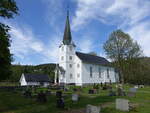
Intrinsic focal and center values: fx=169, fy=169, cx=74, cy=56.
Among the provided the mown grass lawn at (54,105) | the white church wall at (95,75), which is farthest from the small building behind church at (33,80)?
the mown grass lawn at (54,105)

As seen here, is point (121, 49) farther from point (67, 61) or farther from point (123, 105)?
point (123, 105)

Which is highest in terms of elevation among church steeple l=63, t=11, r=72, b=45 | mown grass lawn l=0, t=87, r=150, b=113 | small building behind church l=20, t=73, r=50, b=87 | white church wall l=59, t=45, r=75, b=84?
church steeple l=63, t=11, r=72, b=45

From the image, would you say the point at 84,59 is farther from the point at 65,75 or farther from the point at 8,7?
the point at 8,7

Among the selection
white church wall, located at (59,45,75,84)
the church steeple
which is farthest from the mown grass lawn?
the church steeple

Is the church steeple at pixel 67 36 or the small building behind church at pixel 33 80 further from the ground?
the church steeple at pixel 67 36

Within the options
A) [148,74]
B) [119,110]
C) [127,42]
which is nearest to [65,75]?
[127,42]

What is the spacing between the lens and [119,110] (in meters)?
12.7

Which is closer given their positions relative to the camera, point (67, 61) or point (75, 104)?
point (75, 104)

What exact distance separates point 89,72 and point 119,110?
44.4 meters

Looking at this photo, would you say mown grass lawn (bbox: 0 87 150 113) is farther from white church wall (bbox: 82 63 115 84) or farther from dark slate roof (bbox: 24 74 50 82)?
dark slate roof (bbox: 24 74 50 82)

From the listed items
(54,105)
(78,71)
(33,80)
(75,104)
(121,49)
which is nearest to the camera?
(54,105)

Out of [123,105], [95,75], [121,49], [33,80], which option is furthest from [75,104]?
[33,80]

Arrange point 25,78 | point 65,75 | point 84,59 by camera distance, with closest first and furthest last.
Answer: point 65,75 → point 84,59 → point 25,78

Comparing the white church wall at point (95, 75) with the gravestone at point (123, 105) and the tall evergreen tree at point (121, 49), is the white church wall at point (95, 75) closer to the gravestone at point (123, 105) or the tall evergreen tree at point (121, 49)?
the tall evergreen tree at point (121, 49)
